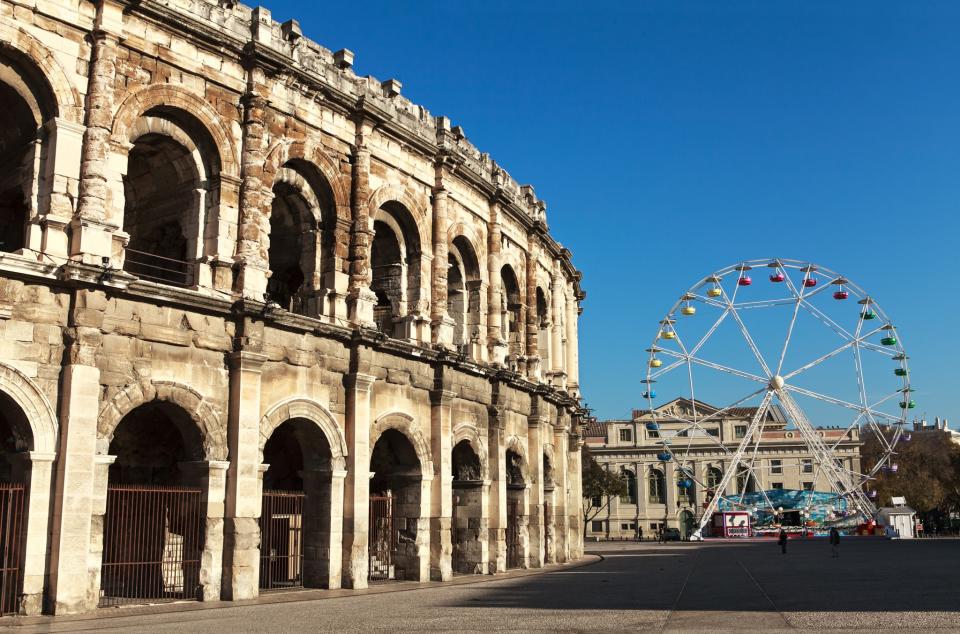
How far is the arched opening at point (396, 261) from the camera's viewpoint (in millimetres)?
20766

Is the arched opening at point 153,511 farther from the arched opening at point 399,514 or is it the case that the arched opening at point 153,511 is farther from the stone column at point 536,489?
the stone column at point 536,489

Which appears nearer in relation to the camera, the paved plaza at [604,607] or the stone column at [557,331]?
the paved plaza at [604,607]

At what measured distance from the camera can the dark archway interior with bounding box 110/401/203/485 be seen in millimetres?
17094

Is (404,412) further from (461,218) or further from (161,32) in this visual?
(161,32)

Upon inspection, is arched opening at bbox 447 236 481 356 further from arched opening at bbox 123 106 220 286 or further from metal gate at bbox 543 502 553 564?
arched opening at bbox 123 106 220 286

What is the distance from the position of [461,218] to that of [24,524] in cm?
1256

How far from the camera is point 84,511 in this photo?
1302 cm

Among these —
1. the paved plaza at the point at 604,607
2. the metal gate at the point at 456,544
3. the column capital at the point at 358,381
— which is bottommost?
the paved plaza at the point at 604,607

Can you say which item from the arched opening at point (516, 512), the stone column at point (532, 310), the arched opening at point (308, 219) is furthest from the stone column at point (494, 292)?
the arched opening at point (308, 219)

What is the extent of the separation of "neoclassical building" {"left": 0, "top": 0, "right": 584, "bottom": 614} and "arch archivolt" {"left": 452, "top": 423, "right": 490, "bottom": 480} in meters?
0.07

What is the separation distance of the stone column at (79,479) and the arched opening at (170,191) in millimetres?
2134

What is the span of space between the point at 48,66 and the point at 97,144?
1252mm

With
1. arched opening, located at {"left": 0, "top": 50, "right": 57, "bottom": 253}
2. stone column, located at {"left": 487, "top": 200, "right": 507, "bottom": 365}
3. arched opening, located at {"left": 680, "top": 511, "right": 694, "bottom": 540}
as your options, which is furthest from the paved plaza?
arched opening, located at {"left": 680, "top": 511, "right": 694, "bottom": 540}

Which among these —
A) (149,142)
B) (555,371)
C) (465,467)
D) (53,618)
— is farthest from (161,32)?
(555,371)
